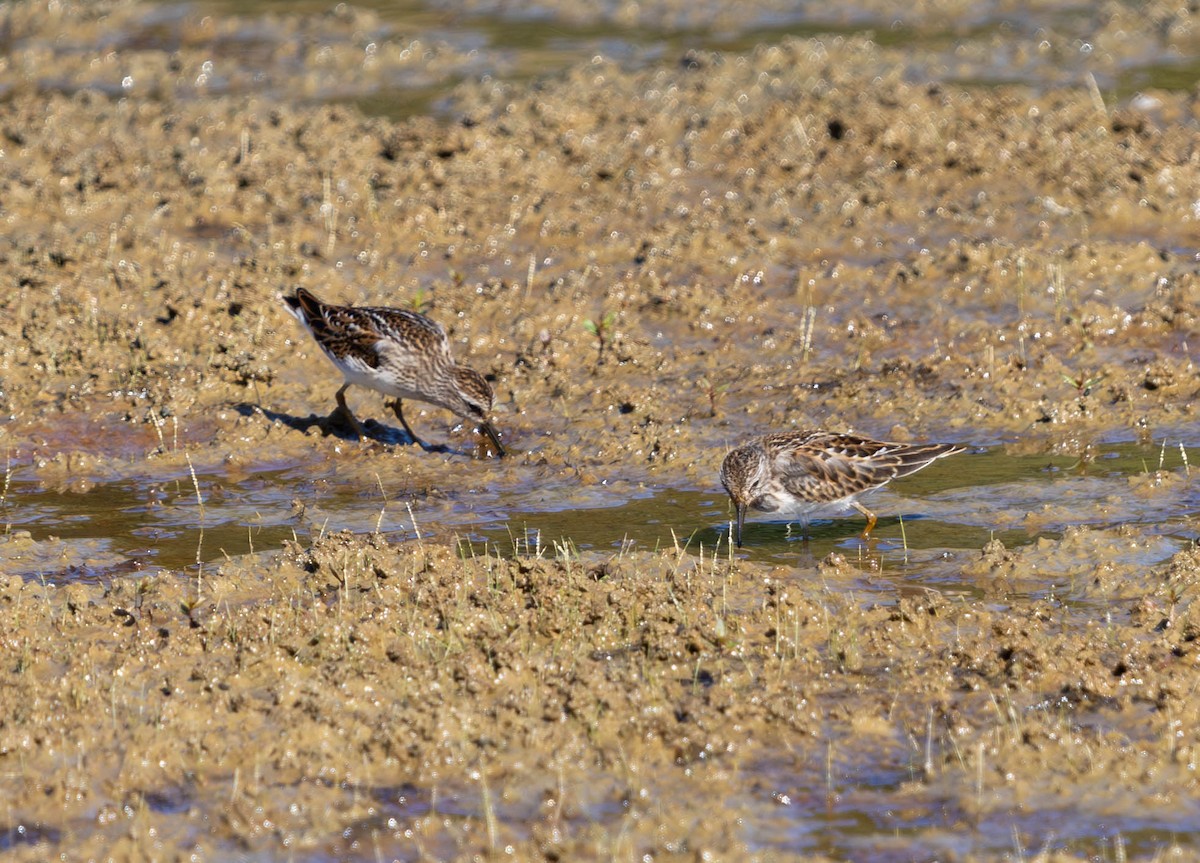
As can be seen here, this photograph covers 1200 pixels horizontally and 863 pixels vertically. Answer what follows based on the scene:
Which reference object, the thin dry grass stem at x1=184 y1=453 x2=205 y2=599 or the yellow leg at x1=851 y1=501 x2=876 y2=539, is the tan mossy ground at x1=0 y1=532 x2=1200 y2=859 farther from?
the yellow leg at x1=851 y1=501 x2=876 y2=539

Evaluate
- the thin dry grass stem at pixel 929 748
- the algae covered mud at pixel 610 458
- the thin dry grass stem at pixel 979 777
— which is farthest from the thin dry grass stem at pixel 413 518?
the thin dry grass stem at pixel 979 777

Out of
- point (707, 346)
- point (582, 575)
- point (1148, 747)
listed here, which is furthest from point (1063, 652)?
point (707, 346)

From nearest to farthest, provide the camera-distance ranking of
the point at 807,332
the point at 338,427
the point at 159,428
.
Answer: the point at 159,428, the point at 338,427, the point at 807,332

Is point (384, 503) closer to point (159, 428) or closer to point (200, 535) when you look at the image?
point (200, 535)

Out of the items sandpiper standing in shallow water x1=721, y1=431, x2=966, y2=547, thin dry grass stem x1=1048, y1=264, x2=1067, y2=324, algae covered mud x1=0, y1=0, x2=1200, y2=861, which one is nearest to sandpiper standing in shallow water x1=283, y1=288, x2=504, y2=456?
algae covered mud x1=0, y1=0, x2=1200, y2=861

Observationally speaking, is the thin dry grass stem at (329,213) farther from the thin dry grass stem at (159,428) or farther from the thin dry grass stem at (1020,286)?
the thin dry grass stem at (1020,286)

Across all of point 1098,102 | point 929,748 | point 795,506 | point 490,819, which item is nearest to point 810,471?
point 795,506

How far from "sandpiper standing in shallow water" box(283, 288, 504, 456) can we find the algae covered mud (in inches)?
16.8

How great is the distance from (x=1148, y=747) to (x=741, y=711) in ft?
5.94

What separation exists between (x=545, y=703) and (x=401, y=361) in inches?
A: 182

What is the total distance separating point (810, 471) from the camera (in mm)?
9719

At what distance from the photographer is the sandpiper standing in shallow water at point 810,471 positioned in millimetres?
9594

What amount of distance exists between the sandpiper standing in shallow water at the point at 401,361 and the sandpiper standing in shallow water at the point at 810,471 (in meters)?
2.50

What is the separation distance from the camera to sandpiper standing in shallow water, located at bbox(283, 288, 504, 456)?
459 inches
